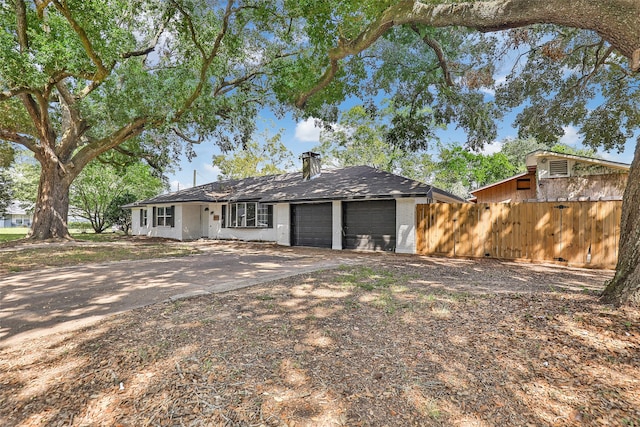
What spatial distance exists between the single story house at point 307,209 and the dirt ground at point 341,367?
8390 mm

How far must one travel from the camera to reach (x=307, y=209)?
15.2 meters

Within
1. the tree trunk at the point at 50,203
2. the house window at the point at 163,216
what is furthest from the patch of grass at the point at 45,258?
the house window at the point at 163,216

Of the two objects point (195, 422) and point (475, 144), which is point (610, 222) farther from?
point (195, 422)

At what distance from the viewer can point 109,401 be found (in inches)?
88.2

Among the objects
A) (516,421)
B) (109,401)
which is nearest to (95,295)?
(109,401)

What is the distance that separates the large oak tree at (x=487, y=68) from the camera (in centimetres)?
745

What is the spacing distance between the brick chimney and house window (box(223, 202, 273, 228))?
283cm

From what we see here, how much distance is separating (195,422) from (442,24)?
6.78 m

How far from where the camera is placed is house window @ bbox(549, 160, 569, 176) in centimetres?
1514

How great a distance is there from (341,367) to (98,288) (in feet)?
17.4

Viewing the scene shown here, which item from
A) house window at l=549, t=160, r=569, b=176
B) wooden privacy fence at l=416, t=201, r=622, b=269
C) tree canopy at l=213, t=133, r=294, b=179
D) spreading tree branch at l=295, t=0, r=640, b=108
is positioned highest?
tree canopy at l=213, t=133, r=294, b=179

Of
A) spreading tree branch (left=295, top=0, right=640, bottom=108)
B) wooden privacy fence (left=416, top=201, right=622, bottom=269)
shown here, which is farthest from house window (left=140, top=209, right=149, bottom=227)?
spreading tree branch (left=295, top=0, right=640, bottom=108)

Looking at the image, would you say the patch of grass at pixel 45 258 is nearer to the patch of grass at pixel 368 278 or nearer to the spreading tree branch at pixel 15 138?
the spreading tree branch at pixel 15 138

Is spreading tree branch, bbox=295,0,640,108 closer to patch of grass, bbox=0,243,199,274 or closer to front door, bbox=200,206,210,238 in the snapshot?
patch of grass, bbox=0,243,199,274
